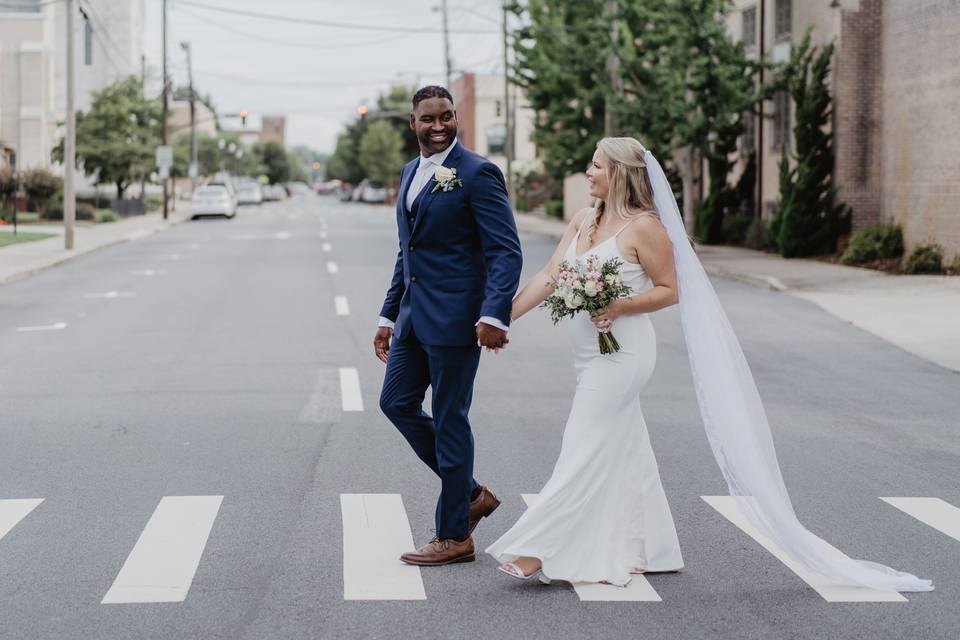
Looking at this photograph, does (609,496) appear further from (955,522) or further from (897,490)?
(897,490)

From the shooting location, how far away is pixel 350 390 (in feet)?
38.5

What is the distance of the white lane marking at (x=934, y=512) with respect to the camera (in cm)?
716

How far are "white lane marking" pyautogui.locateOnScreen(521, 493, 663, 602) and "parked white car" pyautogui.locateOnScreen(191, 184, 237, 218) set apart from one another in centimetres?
5156

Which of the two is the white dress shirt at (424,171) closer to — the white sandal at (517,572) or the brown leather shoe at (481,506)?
the brown leather shoe at (481,506)

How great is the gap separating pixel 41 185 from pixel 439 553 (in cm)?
4613

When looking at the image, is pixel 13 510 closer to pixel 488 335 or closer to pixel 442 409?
pixel 442 409

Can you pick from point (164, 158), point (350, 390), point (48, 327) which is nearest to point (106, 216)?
point (164, 158)

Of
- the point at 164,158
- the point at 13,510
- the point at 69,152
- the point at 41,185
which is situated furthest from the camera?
the point at 164,158

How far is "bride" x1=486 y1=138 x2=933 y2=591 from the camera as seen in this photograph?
582 cm

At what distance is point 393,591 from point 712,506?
243cm

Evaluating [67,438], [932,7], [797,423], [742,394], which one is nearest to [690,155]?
[932,7]

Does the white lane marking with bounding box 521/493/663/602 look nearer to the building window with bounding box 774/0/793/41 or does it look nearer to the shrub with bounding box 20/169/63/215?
the building window with bounding box 774/0/793/41

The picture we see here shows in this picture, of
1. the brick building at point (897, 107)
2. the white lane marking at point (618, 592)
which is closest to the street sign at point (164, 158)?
the brick building at point (897, 107)

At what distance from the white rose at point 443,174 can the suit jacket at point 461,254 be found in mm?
51
